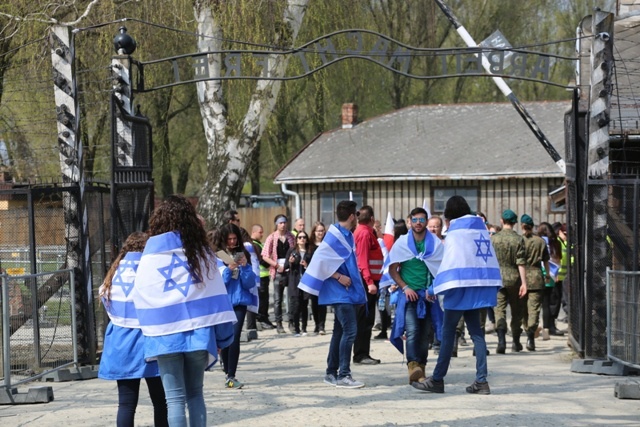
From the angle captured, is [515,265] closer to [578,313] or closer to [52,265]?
[578,313]

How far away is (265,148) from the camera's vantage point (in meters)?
45.6

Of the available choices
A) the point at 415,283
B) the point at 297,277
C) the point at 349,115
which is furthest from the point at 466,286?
the point at 349,115

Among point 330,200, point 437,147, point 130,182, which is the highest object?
point 437,147

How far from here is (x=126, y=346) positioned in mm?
7797

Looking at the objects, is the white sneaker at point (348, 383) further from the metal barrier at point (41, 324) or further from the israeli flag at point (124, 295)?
the israeli flag at point (124, 295)

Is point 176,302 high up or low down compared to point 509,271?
up

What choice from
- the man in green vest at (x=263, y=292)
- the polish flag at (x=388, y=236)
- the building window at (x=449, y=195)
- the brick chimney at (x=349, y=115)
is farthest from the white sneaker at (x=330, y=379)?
the brick chimney at (x=349, y=115)

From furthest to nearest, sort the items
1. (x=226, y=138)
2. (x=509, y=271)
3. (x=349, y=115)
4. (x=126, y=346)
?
(x=349, y=115) < (x=226, y=138) < (x=509, y=271) < (x=126, y=346)

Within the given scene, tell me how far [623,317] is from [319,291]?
3.03 m

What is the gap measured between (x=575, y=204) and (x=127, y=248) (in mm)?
6883

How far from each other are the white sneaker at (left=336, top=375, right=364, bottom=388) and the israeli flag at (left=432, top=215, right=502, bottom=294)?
1240 millimetres

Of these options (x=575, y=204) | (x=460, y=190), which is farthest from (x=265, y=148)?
(x=575, y=204)

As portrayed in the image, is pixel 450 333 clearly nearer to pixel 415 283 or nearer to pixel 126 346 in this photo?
pixel 415 283

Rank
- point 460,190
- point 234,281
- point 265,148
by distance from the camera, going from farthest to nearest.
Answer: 1. point 265,148
2. point 460,190
3. point 234,281
